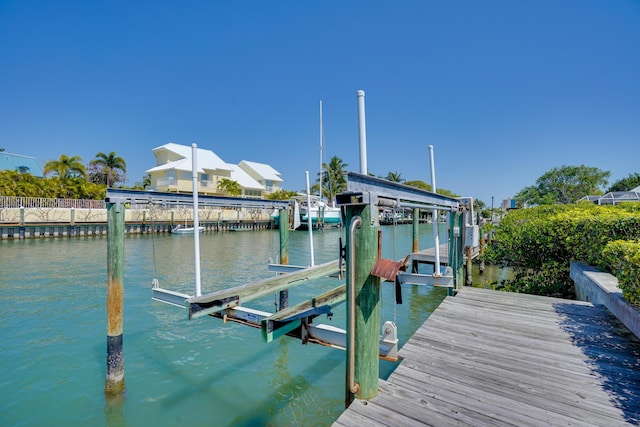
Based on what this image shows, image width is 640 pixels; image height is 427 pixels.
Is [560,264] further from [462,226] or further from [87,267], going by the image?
[87,267]

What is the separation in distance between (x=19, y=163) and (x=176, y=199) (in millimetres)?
52245

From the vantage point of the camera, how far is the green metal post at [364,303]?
9.32 feet

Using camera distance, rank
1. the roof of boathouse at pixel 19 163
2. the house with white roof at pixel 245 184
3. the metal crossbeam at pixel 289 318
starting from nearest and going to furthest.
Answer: the metal crossbeam at pixel 289 318, the roof of boathouse at pixel 19 163, the house with white roof at pixel 245 184

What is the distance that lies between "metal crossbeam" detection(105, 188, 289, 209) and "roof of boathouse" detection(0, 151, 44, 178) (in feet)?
161

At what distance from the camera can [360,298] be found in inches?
114

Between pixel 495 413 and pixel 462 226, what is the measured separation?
520 cm

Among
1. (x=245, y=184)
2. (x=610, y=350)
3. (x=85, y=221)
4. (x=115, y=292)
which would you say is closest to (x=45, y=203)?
(x=85, y=221)

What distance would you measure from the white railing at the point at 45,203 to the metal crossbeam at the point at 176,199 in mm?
30278

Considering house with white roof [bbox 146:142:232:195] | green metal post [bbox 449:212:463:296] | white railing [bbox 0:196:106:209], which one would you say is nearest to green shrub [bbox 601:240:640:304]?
green metal post [bbox 449:212:463:296]

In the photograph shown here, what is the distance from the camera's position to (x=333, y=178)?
58312 mm

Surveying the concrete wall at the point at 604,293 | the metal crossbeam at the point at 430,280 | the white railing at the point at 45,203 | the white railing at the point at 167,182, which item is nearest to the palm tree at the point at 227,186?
the white railing at the point at 167,182

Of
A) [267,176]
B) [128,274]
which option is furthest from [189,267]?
[267,176]

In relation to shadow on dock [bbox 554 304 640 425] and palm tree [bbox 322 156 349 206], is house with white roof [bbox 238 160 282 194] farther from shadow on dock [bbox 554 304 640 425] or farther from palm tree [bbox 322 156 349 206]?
shadow on dock [bbox 554 304 640 425]

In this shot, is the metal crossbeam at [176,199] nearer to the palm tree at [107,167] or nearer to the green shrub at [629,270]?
the green shrub at [629,270]
